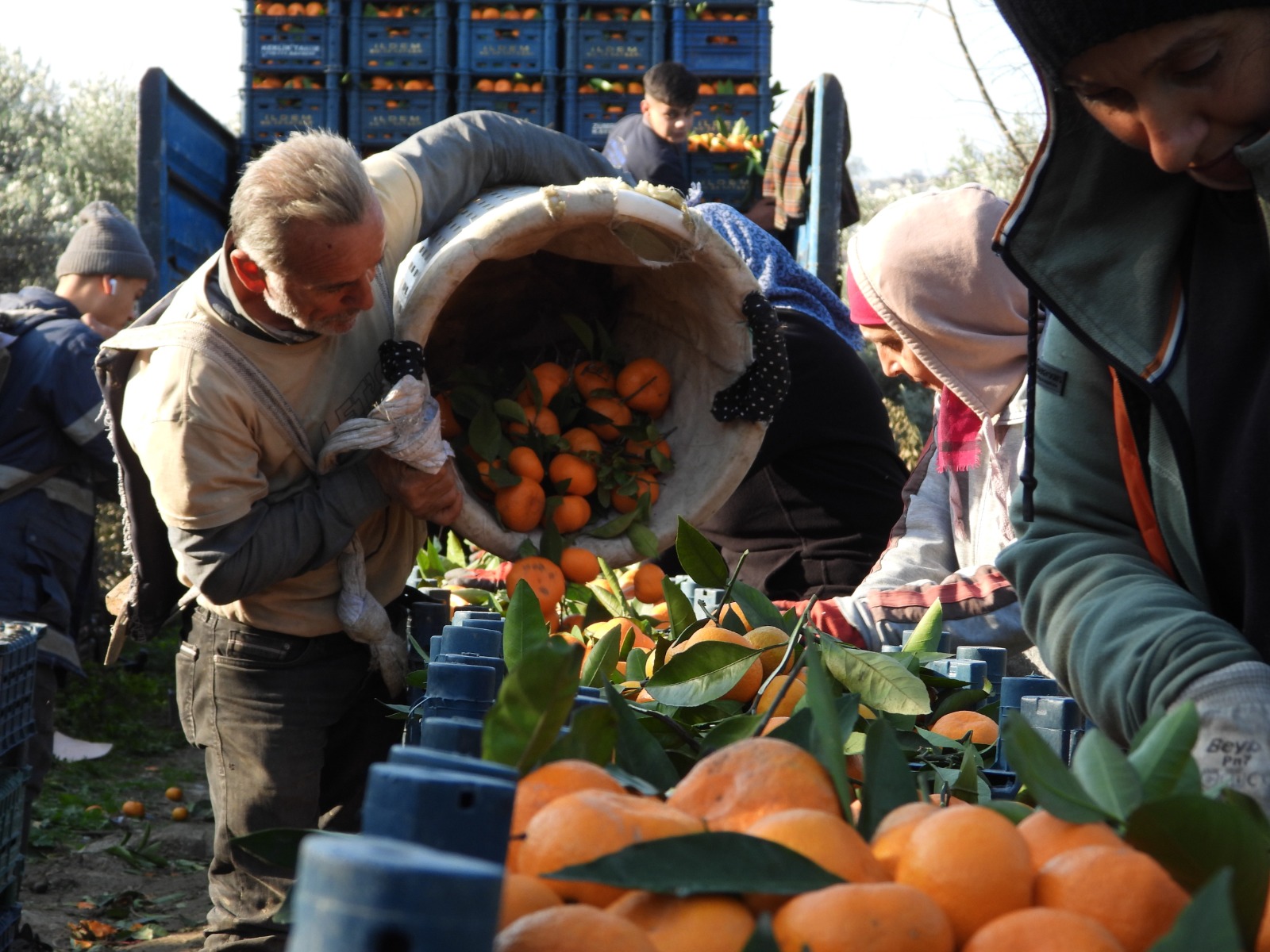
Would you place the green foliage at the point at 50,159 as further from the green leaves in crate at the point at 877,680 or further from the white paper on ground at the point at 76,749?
the green leaves in crate at the point at 877,680

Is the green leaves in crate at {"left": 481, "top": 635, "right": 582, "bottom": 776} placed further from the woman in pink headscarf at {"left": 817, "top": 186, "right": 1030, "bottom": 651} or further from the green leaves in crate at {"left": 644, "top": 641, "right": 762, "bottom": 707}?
the woman in pink headscarf at {"left": 817, "top": 186, "right": 1030, "bottom": 651}

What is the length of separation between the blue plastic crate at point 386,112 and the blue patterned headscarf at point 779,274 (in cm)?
486

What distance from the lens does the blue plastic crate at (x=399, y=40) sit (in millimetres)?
8320

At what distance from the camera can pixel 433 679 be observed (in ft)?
4.19

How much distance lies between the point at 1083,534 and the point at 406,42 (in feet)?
25.8

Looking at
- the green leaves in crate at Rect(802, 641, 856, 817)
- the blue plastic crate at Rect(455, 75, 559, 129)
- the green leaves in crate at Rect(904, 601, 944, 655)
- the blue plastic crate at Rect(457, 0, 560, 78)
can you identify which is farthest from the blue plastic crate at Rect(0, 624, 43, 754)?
the blue plastic crate at Rect(457, 0, 560, 78)

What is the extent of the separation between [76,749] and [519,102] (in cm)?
→ 471

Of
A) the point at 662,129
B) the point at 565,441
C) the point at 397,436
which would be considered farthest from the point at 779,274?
the point at 662,129

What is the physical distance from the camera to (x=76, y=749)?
5859mm

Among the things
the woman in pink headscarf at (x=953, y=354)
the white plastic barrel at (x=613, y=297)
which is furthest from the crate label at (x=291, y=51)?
the woman in pink headscarf at (x=953, y=354)

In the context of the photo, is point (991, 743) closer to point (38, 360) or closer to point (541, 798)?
point (541, 798)

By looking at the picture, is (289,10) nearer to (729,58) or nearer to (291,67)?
(291,67)

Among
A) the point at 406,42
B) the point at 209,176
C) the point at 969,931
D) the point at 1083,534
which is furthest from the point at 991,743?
the point at 406,42

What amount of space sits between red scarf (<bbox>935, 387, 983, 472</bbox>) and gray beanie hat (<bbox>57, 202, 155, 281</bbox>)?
345 cm
